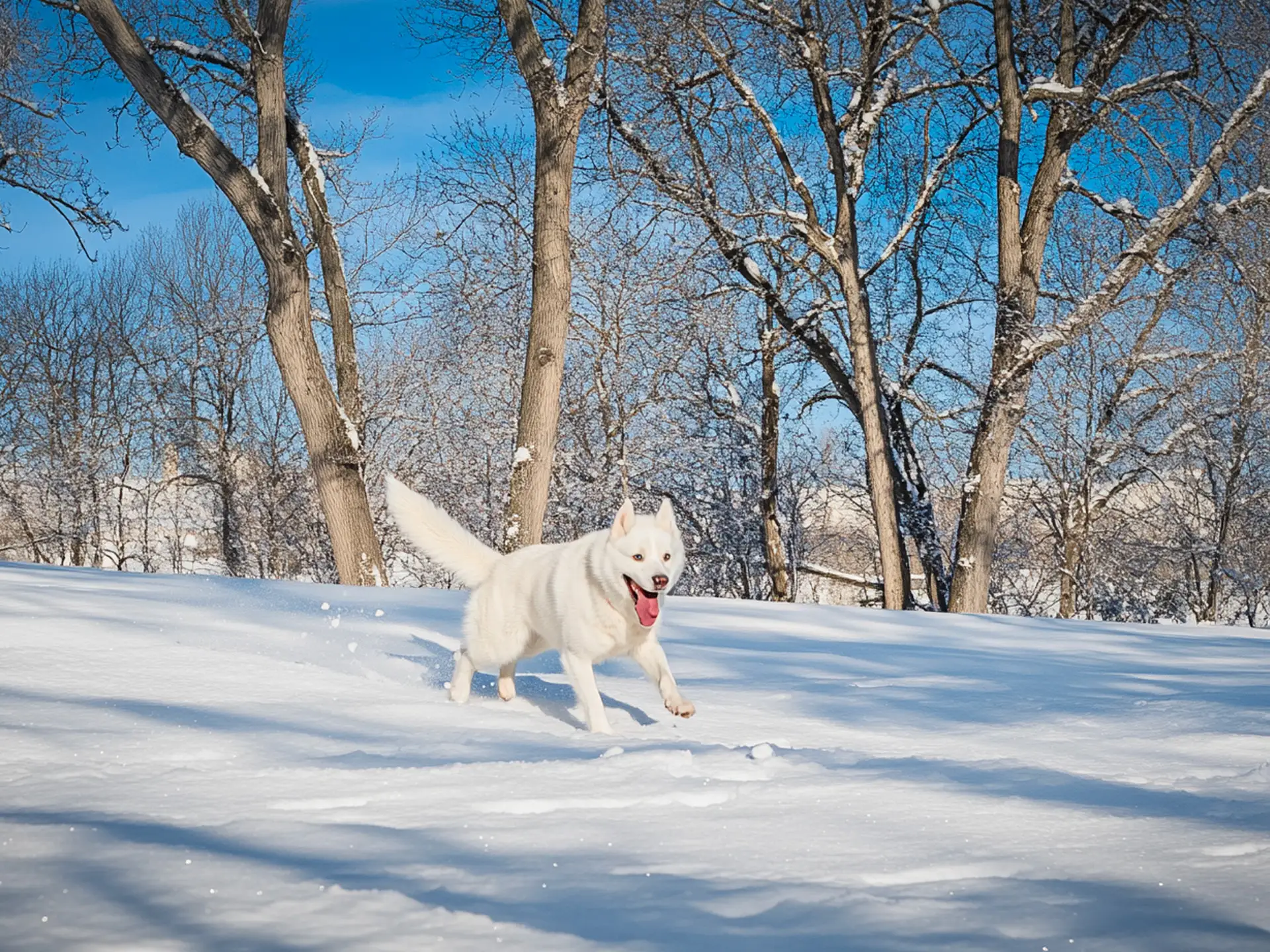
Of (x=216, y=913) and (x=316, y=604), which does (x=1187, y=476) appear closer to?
(x=316, y=604)

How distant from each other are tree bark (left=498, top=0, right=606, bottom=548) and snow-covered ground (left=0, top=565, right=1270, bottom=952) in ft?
13.8

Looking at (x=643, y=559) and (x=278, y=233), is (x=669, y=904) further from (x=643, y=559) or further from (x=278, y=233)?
(x=278, y=233)

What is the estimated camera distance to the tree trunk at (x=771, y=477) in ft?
56.6

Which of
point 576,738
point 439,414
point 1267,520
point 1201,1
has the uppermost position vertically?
point 1201,1

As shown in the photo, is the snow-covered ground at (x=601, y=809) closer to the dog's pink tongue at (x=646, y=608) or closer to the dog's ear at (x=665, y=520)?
the dog's pink tongue at (x=646, y=608)

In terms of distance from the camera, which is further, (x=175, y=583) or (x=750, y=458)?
(x=750, y=458)

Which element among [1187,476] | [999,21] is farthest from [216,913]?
[1187,476]

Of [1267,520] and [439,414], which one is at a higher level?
[439,414]

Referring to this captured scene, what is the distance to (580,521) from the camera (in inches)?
726

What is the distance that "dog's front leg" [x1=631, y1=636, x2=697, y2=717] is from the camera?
11.8ft

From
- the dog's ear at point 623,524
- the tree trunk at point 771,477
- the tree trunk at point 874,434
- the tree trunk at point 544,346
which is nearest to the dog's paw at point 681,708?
the dog's ear at point 623,524

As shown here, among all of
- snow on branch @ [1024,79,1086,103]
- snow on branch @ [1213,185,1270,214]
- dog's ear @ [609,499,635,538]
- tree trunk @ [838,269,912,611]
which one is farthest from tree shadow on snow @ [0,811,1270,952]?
snow on branch @ [1213,185,1270,214]

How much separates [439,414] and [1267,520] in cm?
1655

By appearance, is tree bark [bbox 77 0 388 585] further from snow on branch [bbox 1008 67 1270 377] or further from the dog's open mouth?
snow on branch [bbox 1008 67 1270 377]
